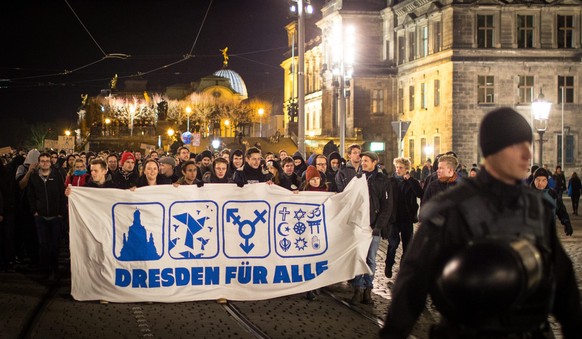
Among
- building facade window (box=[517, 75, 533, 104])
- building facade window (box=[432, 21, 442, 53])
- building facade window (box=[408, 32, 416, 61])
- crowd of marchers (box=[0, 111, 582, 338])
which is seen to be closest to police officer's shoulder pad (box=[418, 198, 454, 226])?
crowd of marchers (box=[0, 111, 582, 338])

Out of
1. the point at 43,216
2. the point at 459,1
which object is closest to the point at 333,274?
the point at 43,216

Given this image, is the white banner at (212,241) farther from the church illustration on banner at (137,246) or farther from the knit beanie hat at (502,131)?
the knit beanie hat at (502,131)

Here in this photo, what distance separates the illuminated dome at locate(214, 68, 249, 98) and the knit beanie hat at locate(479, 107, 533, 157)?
151213 millimetres

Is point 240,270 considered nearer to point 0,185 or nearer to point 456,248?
point 0,185

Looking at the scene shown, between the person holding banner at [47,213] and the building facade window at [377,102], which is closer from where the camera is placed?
the person holding banner at [47,213]

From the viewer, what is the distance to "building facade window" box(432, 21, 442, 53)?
62.6m

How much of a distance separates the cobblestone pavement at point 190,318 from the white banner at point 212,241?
10.7 inches

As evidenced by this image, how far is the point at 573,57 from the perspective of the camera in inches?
2383

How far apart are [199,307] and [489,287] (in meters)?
8.54

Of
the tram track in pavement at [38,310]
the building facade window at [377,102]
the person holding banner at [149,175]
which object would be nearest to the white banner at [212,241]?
the tram track in pavement at [38,310]

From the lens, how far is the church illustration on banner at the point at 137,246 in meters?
12.0

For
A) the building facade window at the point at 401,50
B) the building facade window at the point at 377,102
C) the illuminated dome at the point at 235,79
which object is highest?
the illuminated dome at the point at 235,79

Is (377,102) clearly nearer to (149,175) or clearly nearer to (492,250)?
(149,175)

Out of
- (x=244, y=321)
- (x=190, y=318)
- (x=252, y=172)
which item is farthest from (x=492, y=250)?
(x=252, y=172)
